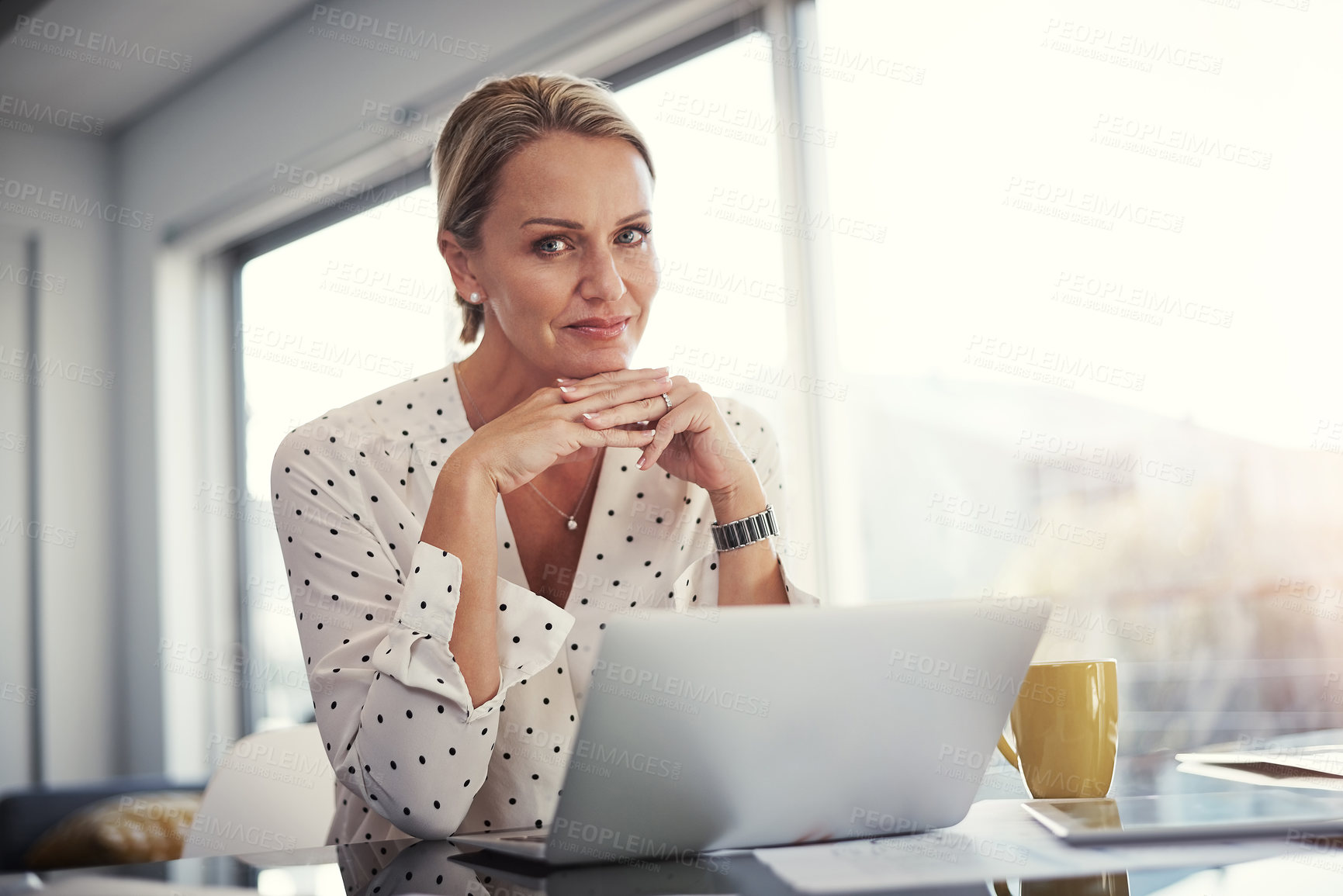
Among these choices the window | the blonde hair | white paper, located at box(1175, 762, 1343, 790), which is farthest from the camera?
the window

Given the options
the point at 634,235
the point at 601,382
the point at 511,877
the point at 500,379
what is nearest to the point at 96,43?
the point at 500,379

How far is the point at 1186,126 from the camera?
6.98 feet

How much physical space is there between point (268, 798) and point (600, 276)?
29.4 inches

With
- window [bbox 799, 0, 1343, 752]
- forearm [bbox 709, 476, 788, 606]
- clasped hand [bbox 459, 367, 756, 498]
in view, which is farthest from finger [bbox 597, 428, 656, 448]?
window [bbox 799, 0, 1343, 752]

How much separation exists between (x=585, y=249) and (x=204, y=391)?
13.0 feet

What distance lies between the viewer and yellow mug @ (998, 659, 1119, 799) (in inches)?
32.4

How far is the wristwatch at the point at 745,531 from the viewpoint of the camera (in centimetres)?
125

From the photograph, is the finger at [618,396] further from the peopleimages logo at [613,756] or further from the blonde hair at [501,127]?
the peopleimages logo at [613,756]

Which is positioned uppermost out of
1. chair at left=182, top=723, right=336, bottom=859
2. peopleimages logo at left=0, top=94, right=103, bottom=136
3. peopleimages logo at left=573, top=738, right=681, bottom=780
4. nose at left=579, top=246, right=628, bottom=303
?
peopleimages logo at left=0, top=94, right=103, bottom=136

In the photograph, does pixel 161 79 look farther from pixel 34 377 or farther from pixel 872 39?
pixel 872 39

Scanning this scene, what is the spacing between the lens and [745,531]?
4.09ft

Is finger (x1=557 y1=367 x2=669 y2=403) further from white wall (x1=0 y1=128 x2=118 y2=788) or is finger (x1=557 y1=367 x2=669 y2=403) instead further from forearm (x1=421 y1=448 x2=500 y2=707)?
white wall (x1=0 y1=128 x2=118 y2=788)

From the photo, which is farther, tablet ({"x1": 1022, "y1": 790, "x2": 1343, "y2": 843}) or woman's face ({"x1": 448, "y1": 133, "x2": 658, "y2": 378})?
woman's face ({"x1": 448, "y1": 133, "x2": 658, "y2": 378})

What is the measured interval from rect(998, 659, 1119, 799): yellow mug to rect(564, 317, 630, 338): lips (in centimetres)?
73
